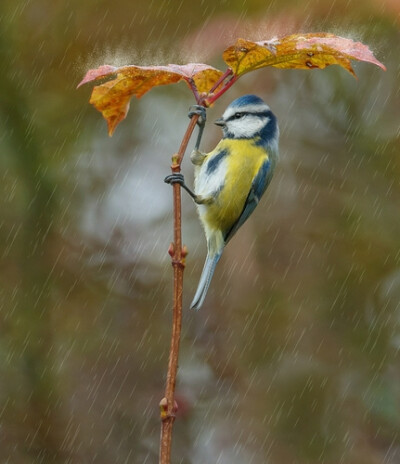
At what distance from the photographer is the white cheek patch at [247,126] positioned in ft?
8.57

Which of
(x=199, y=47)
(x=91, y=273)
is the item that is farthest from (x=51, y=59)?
(x=91, y=273)

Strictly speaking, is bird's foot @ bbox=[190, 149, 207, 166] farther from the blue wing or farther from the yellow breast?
the blue wing

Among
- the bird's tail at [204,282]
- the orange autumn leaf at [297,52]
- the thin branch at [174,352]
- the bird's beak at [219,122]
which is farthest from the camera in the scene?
the bird's beak at [219,122]

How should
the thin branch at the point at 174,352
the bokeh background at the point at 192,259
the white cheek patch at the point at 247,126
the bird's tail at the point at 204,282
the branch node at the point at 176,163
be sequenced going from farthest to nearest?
1. the bokeh background at the point at 192,259
2. the white cheek patch at the point at 247,126
3. the bird's tail at the point at 204,282
4. the branch node at the point at 176,163
5. the thin branch at the point at 174,352

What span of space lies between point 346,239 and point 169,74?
11.2ft

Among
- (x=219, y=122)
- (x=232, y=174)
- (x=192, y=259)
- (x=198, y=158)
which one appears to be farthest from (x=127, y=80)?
(x=192, y=259)

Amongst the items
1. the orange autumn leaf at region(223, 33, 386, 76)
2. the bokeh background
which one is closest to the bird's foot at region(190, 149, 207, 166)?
the bokeh background

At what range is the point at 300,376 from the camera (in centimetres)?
444

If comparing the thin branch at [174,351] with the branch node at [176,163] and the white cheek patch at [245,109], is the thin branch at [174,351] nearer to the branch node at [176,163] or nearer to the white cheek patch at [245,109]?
the branch node at [176,163]

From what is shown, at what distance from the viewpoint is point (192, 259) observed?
14.6ft

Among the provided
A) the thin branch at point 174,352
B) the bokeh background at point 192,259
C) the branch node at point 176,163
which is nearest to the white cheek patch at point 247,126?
the bokeh background at point 192,259

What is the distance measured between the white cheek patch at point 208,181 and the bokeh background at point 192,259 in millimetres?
996

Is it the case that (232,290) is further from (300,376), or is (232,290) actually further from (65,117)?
(65,117)

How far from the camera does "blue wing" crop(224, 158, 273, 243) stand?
2.58m
